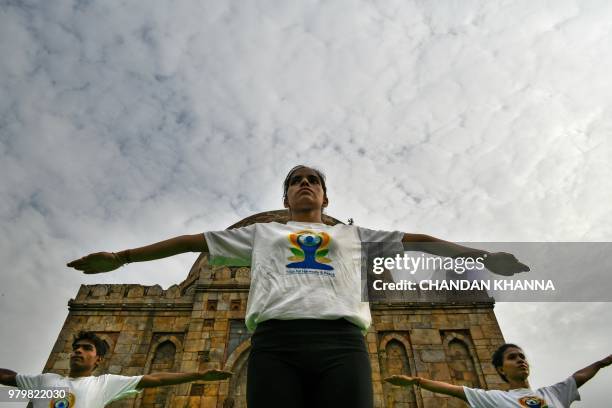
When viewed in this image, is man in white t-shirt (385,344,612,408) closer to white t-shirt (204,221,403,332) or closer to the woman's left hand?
the woman's left hand

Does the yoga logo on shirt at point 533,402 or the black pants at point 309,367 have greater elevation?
the yoga logo on shirt at point 533,402

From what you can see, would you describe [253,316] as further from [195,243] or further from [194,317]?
[194,317]

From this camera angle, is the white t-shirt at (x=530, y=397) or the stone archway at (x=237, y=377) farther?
the stone archway at (x=237, y=377)

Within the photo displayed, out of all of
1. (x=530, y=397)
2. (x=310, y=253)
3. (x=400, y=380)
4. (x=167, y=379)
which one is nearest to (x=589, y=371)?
(x=530, y=397)

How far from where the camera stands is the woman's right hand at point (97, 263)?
6.79 feet

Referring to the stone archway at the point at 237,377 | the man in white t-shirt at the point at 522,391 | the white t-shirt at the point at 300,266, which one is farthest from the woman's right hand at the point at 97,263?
the stone archway at the point at 237,377

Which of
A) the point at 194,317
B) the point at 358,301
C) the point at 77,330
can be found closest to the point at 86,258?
the point at 358,301

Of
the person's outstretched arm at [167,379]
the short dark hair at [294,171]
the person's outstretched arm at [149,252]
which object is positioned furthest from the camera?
the person's outstretched arm at [167,379]

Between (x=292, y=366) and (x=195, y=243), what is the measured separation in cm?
100

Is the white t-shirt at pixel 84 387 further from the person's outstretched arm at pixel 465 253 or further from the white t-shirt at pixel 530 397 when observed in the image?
the white t-shirt at pixel 530 397

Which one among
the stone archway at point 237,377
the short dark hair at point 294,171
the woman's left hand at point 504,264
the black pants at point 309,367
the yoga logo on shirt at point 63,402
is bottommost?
the black pants at point 309,367

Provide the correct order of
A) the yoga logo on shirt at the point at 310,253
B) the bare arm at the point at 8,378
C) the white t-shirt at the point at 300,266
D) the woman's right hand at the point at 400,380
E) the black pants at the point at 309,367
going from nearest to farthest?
the black pants at the point at 309,367 < the white t-shirt at the point at 300,266 < the yoga logo on shirt at the point at 310,253 < the woman's right hand at the point at 400,380 < the bare arm at the point at 8,378

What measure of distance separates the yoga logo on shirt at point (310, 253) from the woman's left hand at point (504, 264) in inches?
41.2

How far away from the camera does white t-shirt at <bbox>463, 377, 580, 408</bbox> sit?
4117mm
